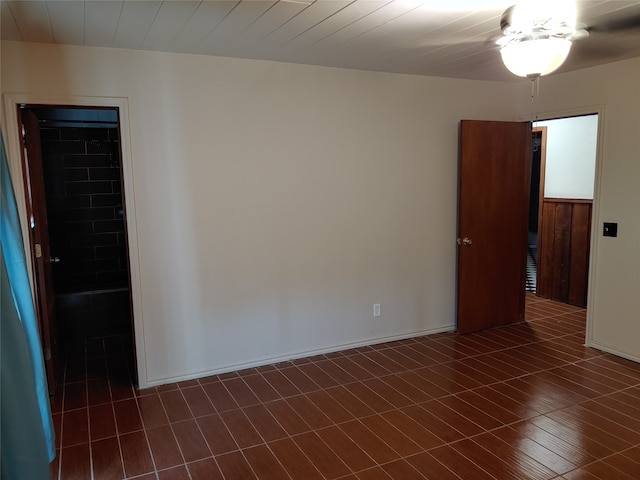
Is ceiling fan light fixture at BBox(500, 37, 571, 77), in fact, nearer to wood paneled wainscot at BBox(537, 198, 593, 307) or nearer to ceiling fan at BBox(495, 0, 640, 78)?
ceiling fan at BBox(495, 0, 640, 78)

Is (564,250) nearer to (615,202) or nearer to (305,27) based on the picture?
(615,202)

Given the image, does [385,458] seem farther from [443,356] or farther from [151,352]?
[151,352]

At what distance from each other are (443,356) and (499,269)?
46.4 inches

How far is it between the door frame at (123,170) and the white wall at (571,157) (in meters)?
4.37

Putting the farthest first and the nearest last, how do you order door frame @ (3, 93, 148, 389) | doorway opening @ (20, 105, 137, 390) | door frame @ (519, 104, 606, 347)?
doorway opening @ (20, 105, 137, 390) < door frame @ (519, 104, 606, 347) < door frame @ (3, 93, 148, 389)

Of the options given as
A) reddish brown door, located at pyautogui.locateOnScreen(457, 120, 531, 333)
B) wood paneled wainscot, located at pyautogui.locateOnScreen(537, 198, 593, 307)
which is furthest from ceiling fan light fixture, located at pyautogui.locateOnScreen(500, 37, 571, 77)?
wood paneled wainscot, located at pyautogui.locateOnScreen(537, 198, 593, 307)

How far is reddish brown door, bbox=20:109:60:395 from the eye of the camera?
3.05 meters

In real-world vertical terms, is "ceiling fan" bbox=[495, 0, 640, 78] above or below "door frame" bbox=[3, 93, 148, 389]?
above

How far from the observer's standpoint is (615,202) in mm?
3686

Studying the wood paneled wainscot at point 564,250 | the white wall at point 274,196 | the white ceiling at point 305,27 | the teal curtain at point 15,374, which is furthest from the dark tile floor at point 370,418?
the white ceiling at point 305,27

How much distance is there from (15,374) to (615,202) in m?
4.10

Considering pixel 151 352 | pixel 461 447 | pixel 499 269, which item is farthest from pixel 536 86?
pixel 151 352

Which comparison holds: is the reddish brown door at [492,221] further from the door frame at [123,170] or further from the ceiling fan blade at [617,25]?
the door frame at [123,170]

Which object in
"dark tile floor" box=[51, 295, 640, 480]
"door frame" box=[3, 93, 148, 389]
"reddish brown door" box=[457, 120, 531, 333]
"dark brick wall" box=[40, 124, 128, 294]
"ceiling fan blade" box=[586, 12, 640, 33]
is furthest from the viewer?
"dark brick wall" box=[40, 124, 128, 294]
